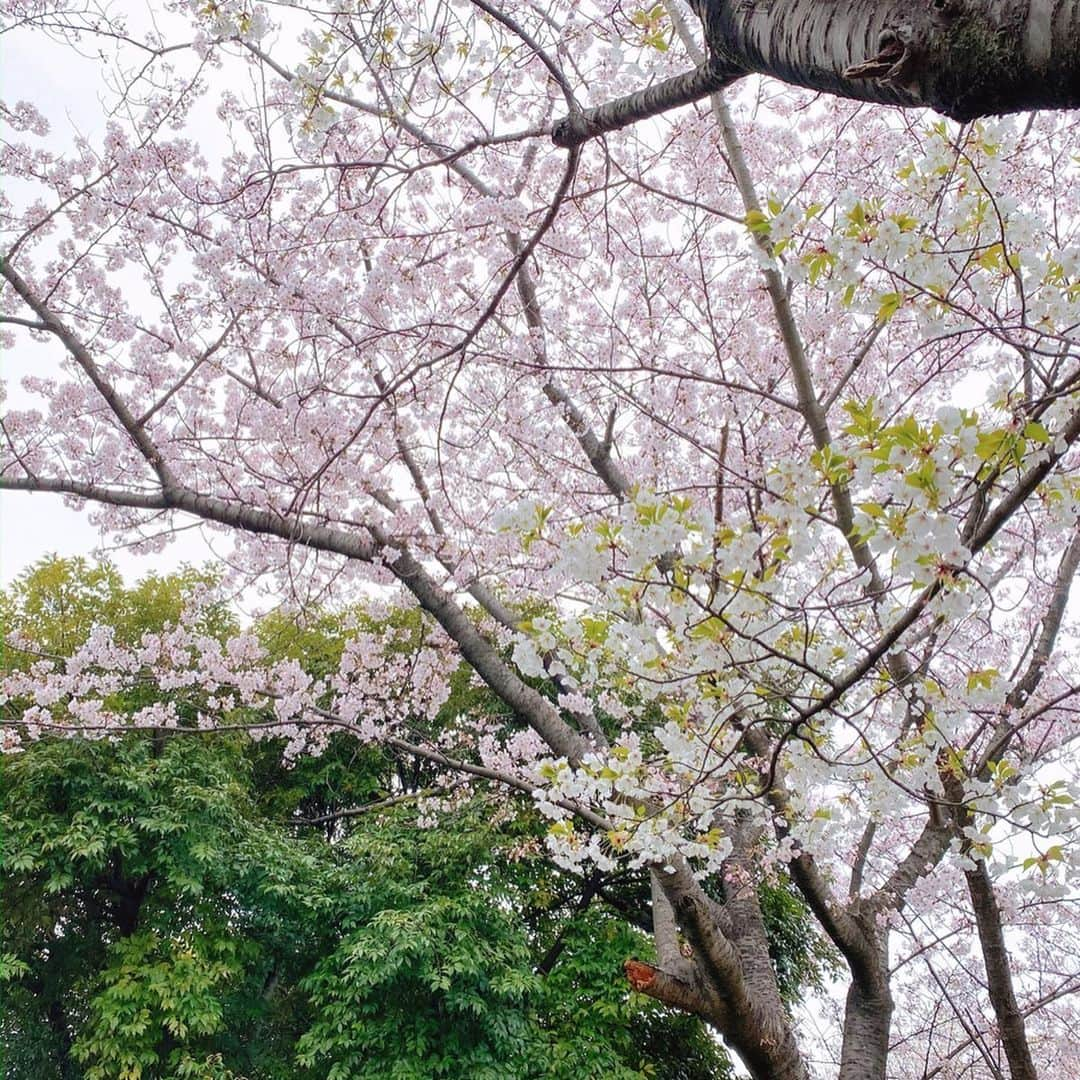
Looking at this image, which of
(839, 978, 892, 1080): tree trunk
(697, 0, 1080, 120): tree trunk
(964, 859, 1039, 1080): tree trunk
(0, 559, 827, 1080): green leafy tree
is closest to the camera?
(697, 0, 1080, 120): tree trunk

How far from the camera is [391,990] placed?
737cm

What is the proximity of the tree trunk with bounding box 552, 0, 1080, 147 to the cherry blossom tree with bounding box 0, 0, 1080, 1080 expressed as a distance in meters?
0.01

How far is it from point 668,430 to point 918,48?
385 cm

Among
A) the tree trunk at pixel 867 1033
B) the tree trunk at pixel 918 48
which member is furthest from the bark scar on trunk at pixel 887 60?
the tree trunk at pixel 867 1033

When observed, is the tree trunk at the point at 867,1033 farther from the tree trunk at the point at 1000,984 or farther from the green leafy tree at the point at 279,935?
the green leafy tree at the point at 279,935

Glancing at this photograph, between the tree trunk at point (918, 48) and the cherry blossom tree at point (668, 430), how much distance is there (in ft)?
0.03

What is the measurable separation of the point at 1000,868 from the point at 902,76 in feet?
7.58

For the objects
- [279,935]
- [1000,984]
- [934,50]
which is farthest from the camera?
[279,935]

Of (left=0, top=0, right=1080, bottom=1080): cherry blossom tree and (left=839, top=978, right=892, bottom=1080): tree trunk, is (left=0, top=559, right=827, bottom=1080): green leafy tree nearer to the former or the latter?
(left=0, top=0, right=1080, bottom=1080): cherry blossom tree

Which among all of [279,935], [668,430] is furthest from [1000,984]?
[279,935]

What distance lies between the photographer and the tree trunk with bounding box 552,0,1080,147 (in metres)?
1.13

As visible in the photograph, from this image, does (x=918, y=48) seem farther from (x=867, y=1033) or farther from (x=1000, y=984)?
(x=867, y=1033)

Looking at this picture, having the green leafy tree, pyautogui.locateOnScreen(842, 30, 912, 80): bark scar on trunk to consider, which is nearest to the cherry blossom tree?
pyautogui.locateOnScreen(842, 30, 912, 80): bark scar on trunk

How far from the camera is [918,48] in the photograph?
4.09 ft
